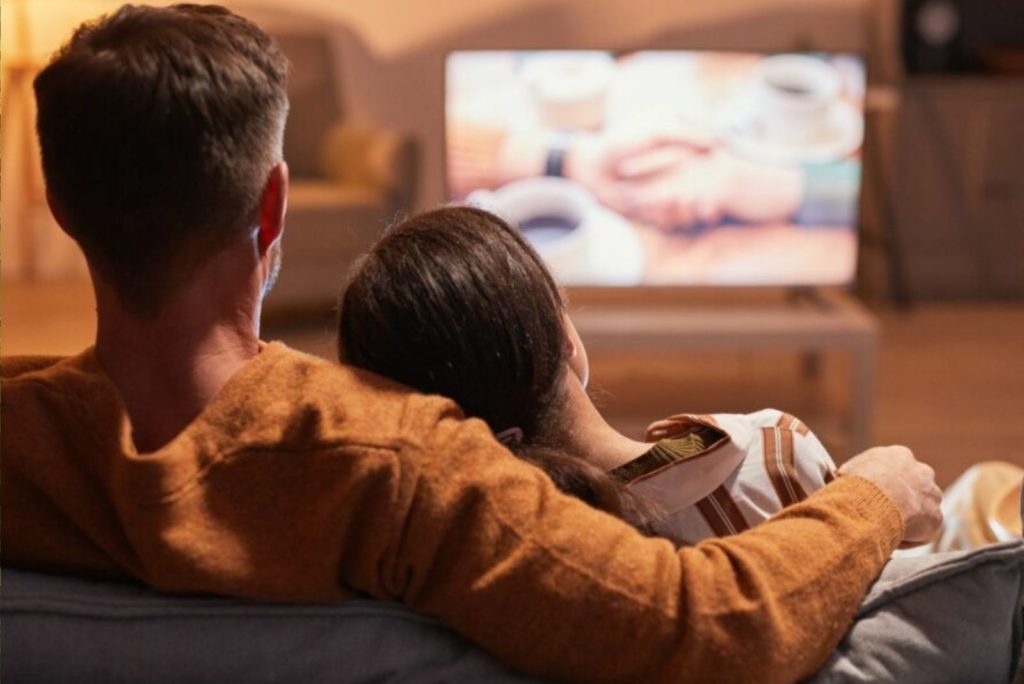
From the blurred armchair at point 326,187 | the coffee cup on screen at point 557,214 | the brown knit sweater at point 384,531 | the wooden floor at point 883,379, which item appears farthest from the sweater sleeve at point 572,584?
the blurred armchair at point 326,187

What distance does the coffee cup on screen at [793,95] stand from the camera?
3.71 m

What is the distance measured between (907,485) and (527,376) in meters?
0.29

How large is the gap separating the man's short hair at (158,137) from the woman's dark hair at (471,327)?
14 centimetres

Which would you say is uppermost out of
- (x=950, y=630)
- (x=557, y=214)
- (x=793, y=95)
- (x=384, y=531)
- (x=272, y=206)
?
(x=272, y=206)

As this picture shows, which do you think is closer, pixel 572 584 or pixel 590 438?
pixel 572 584

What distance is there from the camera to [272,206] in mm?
908

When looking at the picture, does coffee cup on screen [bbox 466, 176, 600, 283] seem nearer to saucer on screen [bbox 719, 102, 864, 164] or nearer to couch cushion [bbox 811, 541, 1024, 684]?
saucer on screen [bbox 719, 102, 864, 164]

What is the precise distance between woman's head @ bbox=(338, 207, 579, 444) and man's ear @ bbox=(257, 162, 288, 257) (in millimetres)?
101

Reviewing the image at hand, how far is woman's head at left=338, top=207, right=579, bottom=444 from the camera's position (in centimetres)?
98

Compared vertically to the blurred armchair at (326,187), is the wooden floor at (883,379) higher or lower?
lower

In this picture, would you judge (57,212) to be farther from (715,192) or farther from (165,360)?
(715,192)

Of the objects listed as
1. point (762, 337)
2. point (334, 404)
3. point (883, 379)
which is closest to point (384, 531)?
point (334, 404)

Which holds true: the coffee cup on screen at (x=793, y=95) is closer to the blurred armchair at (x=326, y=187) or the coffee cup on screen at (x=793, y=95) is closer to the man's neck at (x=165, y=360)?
the blurred armchair at (x=326, y=187)

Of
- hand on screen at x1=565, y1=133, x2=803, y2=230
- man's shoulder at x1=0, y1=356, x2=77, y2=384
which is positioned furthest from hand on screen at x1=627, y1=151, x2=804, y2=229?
man's shoulder at x1=0, y1=356, x2=77, y2=384
